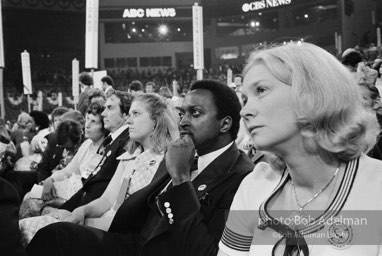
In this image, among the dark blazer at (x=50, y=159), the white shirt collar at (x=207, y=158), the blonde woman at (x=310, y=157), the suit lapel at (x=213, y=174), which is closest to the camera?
the blonde woman at (x=310, y=157)

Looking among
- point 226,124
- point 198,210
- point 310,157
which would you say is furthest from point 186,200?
point 310,157

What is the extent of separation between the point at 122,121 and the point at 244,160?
1.47 metres

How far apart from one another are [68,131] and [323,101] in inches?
127

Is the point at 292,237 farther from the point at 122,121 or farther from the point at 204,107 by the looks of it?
the point at 122,121

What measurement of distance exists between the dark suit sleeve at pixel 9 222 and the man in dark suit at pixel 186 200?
457 mm

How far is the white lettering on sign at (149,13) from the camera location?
22.8m

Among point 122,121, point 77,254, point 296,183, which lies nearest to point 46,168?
point 122,121

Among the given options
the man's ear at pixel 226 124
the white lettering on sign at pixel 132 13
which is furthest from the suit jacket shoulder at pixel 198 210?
the white lettering on sign at pixel 132 13

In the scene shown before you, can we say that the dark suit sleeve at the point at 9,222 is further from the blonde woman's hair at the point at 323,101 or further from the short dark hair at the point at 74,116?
the short dark hair at the point at 74,116

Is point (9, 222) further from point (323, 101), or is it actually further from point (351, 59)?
point (351, 59)

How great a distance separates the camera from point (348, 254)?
96 cm

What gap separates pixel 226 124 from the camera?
1953mm

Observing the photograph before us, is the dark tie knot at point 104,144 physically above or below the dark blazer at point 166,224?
above

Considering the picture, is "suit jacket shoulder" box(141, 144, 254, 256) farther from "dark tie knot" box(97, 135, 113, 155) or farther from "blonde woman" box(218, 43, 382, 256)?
"dark tie knot" box(97, 135, 113, 155)
